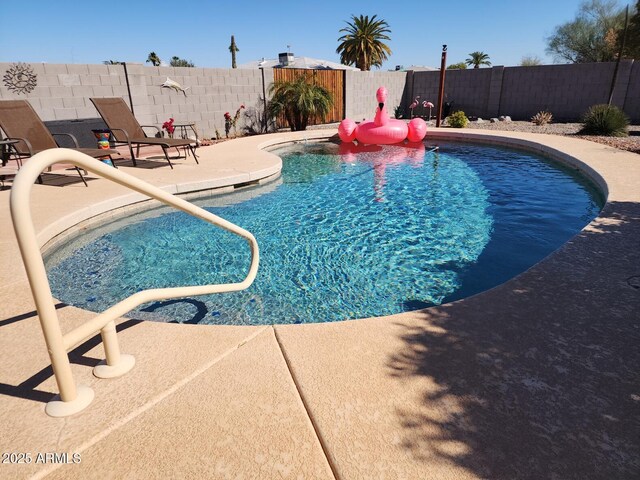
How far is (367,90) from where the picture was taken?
19.8 meters

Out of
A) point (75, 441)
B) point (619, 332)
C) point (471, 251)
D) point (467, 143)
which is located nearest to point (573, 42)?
point (467, 143)

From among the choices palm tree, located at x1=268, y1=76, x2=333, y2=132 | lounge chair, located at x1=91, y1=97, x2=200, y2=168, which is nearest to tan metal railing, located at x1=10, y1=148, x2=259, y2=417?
lounge chair, located at x1=91, y1=97, x2=200, y2=168

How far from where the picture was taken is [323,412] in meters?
1.95

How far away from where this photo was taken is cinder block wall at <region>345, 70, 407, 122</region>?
18766 mm

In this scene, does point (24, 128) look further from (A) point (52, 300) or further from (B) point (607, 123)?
(B) point (607, 123)

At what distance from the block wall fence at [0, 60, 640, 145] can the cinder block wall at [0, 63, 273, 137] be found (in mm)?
23

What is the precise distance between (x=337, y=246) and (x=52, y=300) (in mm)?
3879

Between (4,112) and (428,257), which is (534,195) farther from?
(4,112)

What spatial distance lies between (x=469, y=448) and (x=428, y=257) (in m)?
3.39

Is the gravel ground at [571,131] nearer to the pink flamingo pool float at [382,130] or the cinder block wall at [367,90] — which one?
the pink flamingo pool float at [382,130]

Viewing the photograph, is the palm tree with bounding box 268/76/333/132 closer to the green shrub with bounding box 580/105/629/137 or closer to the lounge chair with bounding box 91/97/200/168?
the lounge chair with bounding box 91/97/200/168

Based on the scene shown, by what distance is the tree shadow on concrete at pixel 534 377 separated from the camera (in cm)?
169

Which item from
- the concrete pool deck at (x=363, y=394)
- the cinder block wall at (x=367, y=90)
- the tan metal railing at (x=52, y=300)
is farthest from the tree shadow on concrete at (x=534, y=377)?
the cinder block wall at (x=367, y=90)

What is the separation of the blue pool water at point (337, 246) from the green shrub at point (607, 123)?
590 centimetres
